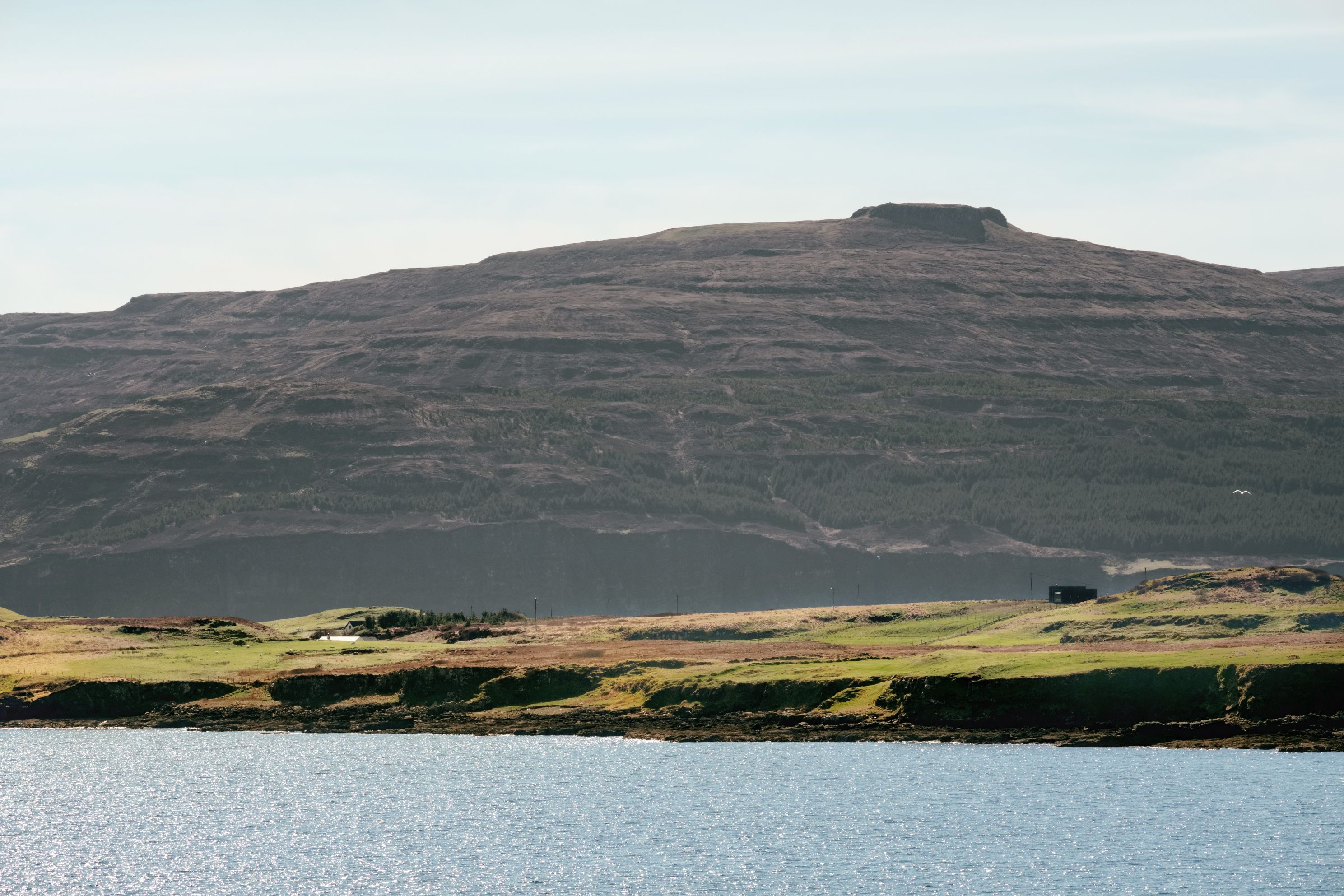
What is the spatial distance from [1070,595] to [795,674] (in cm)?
6718

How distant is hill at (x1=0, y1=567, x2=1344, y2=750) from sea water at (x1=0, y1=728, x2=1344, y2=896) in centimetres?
302

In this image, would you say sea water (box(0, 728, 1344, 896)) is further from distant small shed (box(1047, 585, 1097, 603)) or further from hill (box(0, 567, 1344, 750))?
distant small shed (box(1047, 585, 1097, 603))

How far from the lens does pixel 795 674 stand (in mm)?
107875

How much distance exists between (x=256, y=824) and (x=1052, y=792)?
113 feet

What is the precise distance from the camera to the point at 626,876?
62312 millimetres

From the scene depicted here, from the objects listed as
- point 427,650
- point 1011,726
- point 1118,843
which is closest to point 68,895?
point 1118,843

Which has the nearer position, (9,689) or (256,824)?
(256,824)

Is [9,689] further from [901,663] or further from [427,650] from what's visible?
[901,663]

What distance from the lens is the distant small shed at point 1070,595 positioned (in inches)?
6535

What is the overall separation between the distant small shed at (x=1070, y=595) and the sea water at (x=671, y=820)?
7541 cm

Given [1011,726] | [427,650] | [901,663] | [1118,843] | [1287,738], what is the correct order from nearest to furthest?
[1118,843]
[1287,738]
[1011,726]
[901,663]
[427,650]

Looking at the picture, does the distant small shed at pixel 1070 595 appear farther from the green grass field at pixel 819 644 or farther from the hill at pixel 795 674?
the hill at pixel 795 674

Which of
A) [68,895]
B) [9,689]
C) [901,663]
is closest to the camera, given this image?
[68,895]

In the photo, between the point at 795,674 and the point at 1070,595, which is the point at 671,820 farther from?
the point at 1070,595
